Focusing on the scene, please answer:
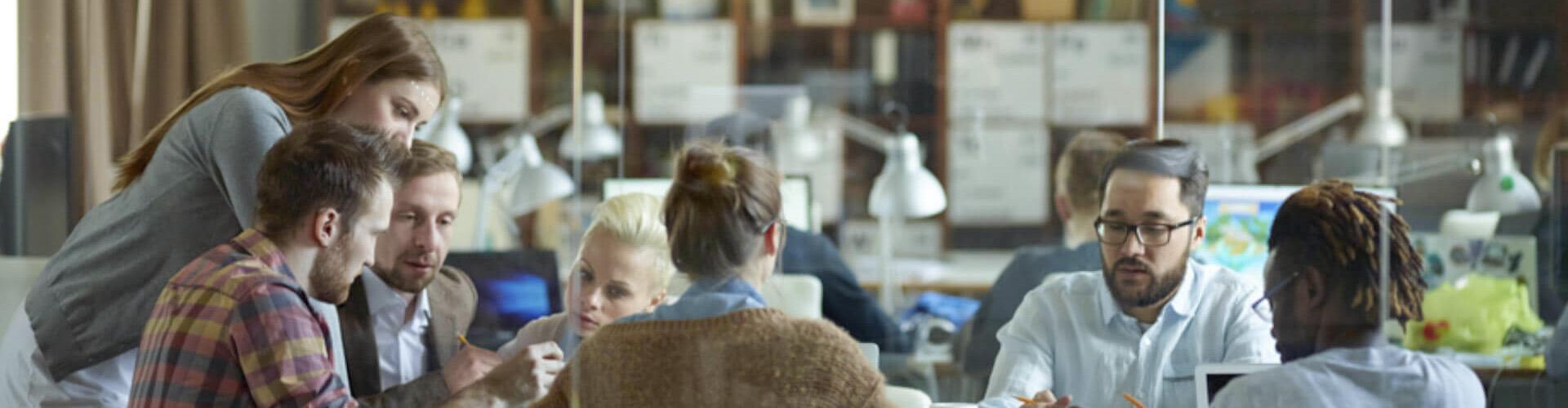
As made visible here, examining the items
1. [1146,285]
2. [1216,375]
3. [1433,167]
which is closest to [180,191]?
[1146,285]

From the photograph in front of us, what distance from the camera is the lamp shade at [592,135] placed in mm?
1973

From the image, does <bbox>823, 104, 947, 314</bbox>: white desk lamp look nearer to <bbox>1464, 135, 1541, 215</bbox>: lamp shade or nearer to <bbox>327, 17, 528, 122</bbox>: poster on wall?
<bbox>327, 17, 528, 122</bbox>: poster on wall

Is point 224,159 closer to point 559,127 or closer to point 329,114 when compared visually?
point 329,114

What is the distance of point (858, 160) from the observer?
6.56 feet

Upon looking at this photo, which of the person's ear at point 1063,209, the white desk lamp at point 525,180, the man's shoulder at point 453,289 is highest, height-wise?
the white desk lamp at point 525,180

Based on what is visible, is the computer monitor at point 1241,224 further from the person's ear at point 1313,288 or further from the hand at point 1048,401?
the hand at point 1048,401

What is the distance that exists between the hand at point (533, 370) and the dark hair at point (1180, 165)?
78 cm

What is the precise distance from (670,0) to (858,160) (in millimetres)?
319

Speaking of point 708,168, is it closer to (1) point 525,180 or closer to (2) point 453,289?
(1) point 525,180

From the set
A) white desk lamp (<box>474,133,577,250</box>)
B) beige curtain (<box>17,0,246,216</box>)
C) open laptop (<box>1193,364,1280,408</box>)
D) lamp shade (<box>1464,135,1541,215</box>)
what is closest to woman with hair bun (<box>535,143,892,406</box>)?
white desk lamp (<box>474,133,577,250</box>)

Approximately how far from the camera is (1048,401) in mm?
1949

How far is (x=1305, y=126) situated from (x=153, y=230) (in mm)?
1467

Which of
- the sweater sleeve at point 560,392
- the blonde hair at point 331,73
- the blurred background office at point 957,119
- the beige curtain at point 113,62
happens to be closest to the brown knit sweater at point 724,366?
the sweater sleeve at point 560,392

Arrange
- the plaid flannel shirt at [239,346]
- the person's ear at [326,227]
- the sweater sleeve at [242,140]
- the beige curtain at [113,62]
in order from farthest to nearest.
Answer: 1. the beige curtain at [113,62]
2. the sweater sleeve at [242,140]
3. the person's ear at [326,227]
4. the plaid flannel shirt at [239,346]
